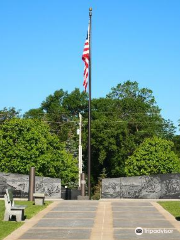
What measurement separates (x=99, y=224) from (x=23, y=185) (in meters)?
13.8

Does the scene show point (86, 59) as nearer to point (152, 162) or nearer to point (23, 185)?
point (23, 185)

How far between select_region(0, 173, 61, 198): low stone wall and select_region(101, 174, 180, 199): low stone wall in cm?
289

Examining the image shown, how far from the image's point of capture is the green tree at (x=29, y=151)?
43.1 meters

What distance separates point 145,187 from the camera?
28812 millimetres

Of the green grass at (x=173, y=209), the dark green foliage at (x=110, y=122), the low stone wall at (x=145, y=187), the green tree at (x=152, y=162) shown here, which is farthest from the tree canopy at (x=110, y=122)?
the green grass at (x=173, y=209)

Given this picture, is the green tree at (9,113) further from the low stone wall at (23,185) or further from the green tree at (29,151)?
the low stone wall at (23,185)

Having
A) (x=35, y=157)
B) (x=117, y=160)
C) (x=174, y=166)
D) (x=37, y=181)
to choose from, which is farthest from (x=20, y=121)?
(x=117, y=160)

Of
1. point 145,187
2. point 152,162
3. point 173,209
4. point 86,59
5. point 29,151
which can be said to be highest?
point 86,59

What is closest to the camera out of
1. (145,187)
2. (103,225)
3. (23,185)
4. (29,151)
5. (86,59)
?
(103,225)

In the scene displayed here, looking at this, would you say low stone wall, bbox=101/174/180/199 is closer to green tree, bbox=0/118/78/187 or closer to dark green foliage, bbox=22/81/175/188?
green tree, bbox=0/118/78/187

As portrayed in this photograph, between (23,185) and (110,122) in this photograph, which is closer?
(23,185)

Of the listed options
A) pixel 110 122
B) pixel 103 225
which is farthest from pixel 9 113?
pixel 103 225

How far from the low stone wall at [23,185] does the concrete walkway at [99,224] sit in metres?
7.76

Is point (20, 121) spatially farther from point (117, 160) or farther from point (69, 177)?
point (117, 160)
